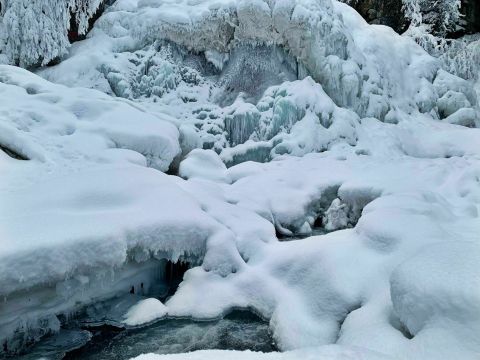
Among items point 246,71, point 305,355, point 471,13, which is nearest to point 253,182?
point 246,71

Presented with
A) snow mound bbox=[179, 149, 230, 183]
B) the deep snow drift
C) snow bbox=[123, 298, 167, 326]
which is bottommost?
snow bbox=[123, 298, 167, 326]

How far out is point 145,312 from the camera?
4.42 metres

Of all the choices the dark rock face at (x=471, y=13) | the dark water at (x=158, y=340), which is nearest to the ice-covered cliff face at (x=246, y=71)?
the dark rock face at (x=471, y=13)

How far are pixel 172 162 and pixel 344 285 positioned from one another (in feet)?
14.4

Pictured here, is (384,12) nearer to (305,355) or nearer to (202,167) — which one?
(202,167)

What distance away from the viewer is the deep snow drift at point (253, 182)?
12.2ft

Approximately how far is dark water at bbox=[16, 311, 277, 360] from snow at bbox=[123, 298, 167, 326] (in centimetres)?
8

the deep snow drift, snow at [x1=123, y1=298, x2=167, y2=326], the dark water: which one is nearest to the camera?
the deep snow drift

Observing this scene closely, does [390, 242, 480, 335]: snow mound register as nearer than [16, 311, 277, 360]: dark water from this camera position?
Yes

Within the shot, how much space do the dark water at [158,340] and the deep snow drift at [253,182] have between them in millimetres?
145

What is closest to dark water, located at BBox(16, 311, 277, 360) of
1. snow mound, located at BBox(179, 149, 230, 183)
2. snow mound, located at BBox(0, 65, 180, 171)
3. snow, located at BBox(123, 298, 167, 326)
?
snow, located at BBox(123, 298, 167, 326)

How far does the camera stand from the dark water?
3.86 metres

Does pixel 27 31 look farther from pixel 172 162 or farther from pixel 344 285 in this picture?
pixel 344 285

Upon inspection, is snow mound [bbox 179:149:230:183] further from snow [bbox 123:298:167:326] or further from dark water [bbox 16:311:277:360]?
dark water [bbox 16:311:277:360]
